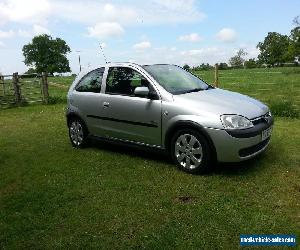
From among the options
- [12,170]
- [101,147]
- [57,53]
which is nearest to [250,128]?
[101,147]

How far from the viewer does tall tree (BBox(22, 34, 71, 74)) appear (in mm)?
90062

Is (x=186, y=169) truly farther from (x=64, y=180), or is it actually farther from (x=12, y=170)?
(x=12, y=170)

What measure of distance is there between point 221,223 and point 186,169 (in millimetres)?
1770

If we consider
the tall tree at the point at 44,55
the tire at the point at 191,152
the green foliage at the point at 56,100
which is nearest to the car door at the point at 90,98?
the tire at the point at 191,152

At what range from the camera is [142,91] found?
248 inches

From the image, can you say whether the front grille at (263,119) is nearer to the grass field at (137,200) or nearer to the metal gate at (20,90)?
the grass field at (137,200)

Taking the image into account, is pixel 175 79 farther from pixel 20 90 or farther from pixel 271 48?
pixel 271 48

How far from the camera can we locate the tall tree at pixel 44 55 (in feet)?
295

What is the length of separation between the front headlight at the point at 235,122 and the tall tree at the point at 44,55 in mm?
87800

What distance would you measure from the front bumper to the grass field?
1.15 feet

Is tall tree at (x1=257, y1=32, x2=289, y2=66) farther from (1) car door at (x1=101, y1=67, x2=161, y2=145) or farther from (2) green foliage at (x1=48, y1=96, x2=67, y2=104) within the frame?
(1) car door at (x1=101, y1=67, x2=161, y2=145)

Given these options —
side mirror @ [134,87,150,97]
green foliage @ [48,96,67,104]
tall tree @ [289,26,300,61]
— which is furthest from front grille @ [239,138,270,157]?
tall tree @ [289,26,300,61]

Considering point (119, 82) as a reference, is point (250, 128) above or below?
below

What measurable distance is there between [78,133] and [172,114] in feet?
9.00
